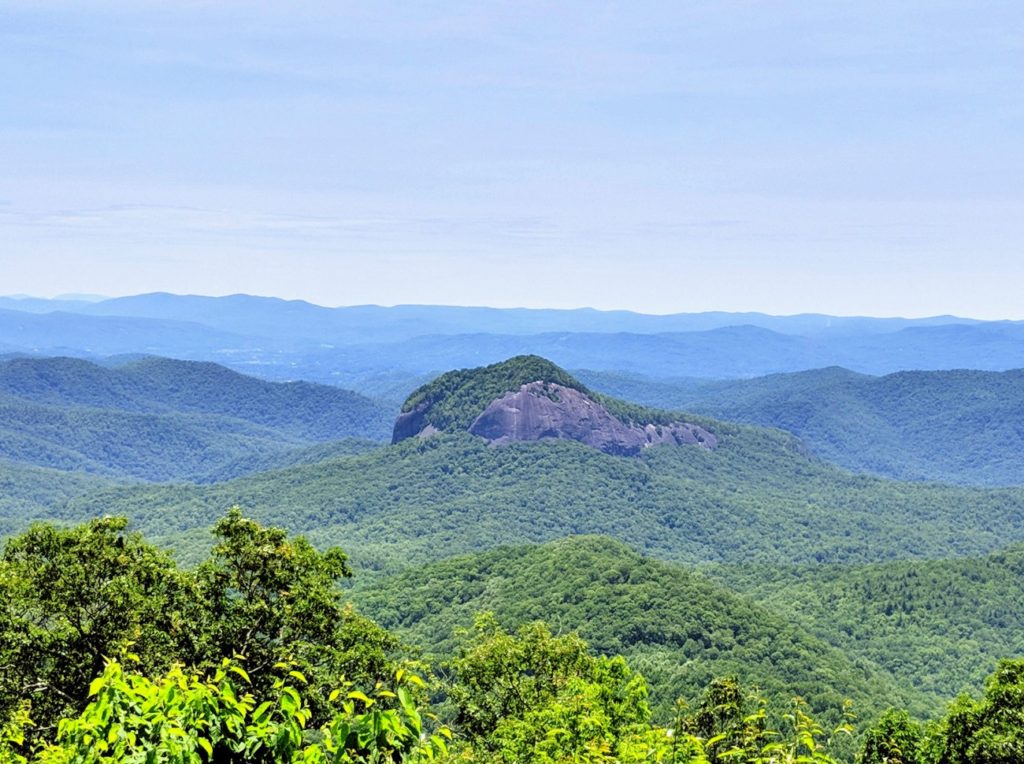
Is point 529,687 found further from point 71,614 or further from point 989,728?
point 71,614

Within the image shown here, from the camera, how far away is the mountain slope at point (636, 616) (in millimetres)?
69688

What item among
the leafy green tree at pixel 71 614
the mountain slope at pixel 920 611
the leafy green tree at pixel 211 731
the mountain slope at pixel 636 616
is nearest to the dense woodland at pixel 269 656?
the leafy green tree at pixel 71 614

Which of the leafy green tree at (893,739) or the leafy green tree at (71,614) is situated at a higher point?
the leafy green tree at (71,614)

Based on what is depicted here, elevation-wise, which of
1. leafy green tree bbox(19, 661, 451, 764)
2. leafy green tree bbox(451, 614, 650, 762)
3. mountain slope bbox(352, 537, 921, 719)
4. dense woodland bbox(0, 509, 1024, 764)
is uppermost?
leafy green tree bbox(19, 661, 451, 764)

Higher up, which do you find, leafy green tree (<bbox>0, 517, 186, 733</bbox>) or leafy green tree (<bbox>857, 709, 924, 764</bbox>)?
leafy green tree (<bbox>0, 517, 186, 733</bbox>)

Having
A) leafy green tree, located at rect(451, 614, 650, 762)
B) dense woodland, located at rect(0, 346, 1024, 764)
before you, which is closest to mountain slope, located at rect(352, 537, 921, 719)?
dense woodland, located at rect(0, 346, 1024, 764)

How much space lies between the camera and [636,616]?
273 feet

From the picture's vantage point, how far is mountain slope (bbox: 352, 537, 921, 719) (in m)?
69.7

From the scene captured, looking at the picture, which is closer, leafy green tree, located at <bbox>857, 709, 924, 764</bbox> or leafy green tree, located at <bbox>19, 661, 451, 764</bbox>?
leafy green tree, located at <bbox>19, 661, 451, 764</bbox>

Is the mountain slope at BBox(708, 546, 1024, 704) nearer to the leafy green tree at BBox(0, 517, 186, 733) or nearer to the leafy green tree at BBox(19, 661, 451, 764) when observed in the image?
the leafy green tree at BBox(0, 517, 186, 733)

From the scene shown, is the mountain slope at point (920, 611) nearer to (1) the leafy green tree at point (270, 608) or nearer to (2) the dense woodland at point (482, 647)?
(2) the dense woodland at point (482, 647)

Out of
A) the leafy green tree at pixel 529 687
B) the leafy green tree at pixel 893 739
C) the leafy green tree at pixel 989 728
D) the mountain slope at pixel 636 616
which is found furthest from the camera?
the mountain slope at pixel 636 616

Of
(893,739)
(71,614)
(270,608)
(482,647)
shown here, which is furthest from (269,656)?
(893,739)

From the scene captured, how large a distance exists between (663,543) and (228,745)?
181 metres
